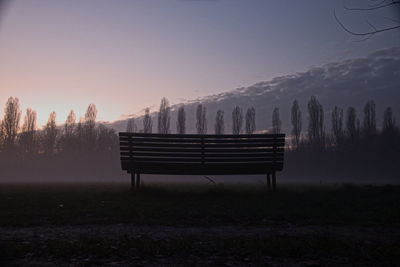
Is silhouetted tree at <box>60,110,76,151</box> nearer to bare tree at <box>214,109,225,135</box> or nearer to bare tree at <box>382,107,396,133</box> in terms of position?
bare tree at <box>214,109,225,135</box>

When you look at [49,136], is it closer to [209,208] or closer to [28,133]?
[28,133]

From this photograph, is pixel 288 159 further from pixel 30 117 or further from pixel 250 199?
pixel 30 117

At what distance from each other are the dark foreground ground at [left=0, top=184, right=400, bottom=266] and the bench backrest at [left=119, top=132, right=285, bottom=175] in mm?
918

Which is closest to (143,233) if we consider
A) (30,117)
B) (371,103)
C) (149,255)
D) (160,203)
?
(149,255)

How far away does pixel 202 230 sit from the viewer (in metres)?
3.86

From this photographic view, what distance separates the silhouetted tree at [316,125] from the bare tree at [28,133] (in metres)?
59.8

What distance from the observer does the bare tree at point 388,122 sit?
172 ft

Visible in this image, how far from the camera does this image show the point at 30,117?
203ft

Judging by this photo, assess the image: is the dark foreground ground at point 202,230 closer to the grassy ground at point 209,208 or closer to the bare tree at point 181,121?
the grassy ground at point 209,208

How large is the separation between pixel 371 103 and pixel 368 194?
55697mm

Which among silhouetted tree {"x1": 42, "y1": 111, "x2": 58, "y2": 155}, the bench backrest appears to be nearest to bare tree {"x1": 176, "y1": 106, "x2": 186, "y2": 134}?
silhouetted tree {"x1": 42, "y1": 111, "x2": 58, "y2": 155}

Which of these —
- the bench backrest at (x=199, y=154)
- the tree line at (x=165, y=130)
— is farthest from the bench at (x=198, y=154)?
the tree line at (x=165, y=130)

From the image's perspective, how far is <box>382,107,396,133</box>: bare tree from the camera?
52.4 m

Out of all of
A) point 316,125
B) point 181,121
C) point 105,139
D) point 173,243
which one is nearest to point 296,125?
point 316,125
